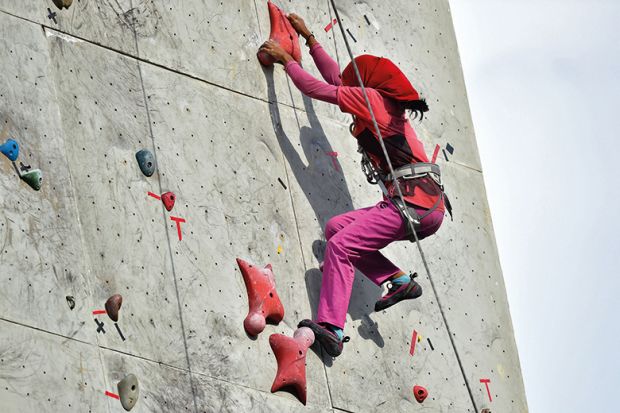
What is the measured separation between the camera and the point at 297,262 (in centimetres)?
862

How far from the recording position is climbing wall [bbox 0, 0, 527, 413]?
746 centimetres

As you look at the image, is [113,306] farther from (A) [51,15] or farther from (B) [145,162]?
(A) [51,15]

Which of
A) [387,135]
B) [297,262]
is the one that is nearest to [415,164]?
[387,135]

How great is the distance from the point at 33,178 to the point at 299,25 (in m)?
2.14

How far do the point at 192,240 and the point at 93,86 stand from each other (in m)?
0.85

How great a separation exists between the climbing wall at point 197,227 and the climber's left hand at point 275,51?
0.29ft

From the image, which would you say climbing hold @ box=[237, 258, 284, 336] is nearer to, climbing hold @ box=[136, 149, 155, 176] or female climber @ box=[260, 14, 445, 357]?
female climber @ box=[260, 14, 445, 357]

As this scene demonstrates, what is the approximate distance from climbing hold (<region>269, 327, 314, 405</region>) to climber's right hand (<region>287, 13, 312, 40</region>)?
5.85 feet

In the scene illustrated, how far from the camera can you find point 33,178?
24.8ft

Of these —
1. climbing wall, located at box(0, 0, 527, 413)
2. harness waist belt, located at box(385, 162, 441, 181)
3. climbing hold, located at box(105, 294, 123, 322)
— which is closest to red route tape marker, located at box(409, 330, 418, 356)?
climbing wall, located at box(0, 0, 527, 413)

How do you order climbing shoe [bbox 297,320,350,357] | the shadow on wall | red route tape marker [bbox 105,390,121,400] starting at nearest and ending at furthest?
red route tape marker [bbox 105,390,121,400] → climbing shoe [bbox 297,320,350,357] → the shadow on wall

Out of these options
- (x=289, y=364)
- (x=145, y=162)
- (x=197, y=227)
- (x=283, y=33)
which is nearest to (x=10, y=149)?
(x=145, y=162)

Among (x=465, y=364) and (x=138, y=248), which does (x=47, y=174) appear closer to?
(x=138, y=248)

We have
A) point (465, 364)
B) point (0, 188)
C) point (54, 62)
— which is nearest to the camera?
point (0, 188)
